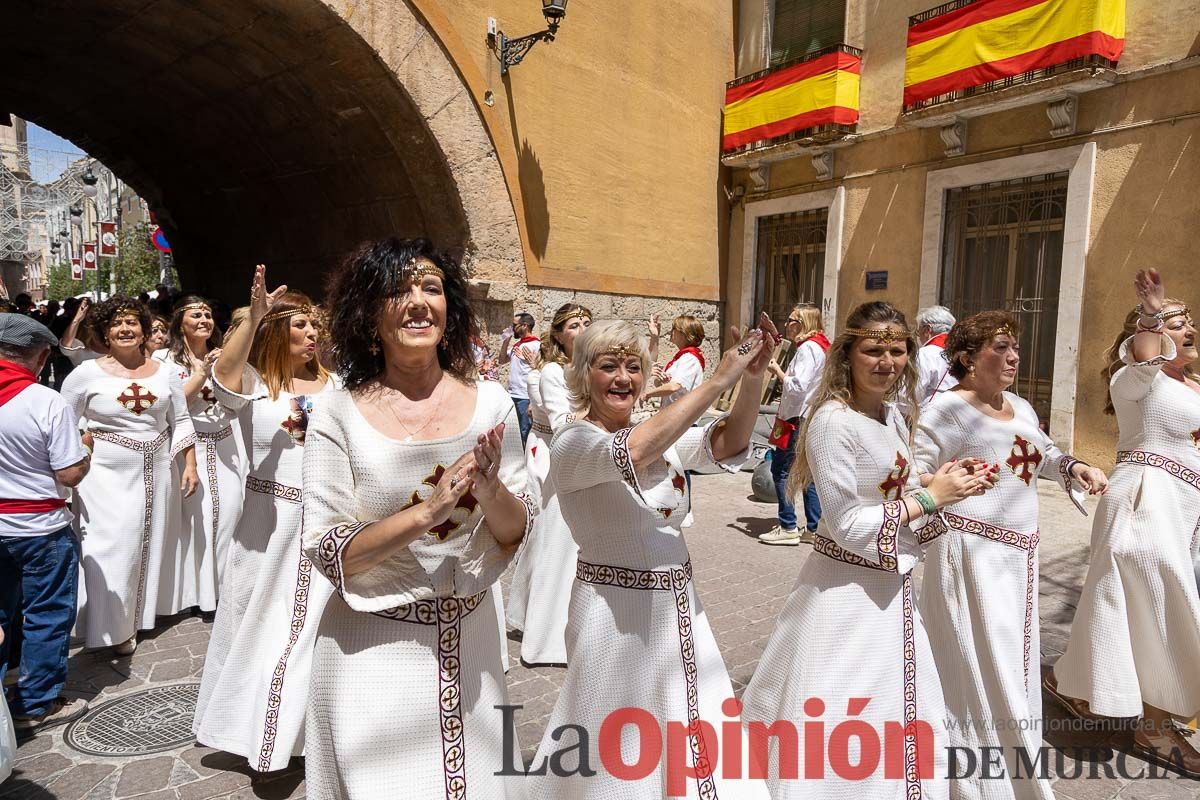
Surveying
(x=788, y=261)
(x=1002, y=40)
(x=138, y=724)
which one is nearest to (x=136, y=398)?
A: (x=138, y=724)

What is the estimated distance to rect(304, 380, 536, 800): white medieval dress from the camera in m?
2.01

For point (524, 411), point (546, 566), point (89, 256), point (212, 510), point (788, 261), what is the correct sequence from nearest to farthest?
point (546, 566)
point (212, 510)
point (524, 411)
point (788, 261)
point (89, 256)

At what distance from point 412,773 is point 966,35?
36.0 ft

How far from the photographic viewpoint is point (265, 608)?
3396 mm

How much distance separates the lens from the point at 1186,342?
12.6 feet

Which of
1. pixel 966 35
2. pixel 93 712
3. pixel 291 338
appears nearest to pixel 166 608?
pixel 93 712

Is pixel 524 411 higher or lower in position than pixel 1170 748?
higher

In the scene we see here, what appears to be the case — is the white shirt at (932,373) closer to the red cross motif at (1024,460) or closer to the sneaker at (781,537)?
the sneaker at (781,537)

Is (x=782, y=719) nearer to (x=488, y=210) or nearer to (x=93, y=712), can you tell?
(x=93, y=712)

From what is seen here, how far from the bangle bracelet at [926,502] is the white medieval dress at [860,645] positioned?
0.04 metres

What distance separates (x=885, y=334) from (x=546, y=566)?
2.67 m

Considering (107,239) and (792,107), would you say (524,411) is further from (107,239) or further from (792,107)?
(107,239)

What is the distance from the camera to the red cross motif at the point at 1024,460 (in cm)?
327

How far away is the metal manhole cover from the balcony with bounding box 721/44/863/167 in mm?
10956
